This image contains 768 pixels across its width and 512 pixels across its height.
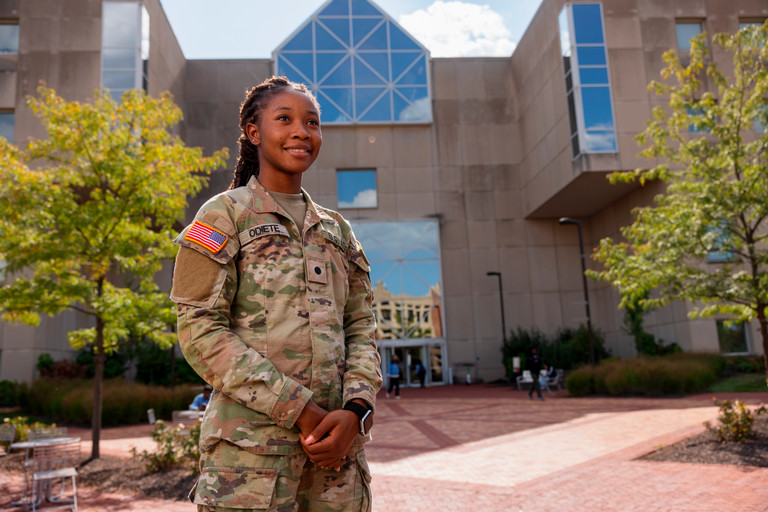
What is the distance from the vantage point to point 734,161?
33.6ft

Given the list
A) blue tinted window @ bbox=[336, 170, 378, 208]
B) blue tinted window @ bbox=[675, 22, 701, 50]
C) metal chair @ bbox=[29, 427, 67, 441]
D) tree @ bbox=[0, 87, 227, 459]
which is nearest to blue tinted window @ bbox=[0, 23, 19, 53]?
blue tinted window @ bbox=[336, 170, 378, 208]

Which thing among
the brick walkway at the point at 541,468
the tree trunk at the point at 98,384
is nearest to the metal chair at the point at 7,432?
the brick walkway at the point at 541,468

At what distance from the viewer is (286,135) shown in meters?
2.35

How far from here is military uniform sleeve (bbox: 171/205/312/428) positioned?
6.29 ft

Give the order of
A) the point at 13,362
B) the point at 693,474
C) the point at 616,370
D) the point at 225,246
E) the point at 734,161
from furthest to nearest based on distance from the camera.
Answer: the point at 13,362 → the point at 616,370 → the point at 734,161 → the point at 693,474 → the point at 225,246

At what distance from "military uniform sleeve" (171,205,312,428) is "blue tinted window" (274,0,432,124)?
33.1 metres

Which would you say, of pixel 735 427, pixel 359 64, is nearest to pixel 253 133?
pixel 735 427

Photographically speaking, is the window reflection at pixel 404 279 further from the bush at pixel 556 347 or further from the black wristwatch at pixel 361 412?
the black wristwatch at pixel 361 412

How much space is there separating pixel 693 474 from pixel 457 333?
87.5 feet

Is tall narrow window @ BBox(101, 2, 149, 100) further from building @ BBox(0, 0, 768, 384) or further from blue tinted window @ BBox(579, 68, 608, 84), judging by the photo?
blue tinted window @ BBox(579, 68, 608, 84)

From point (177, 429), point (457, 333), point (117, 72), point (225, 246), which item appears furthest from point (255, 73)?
point (225, 246)

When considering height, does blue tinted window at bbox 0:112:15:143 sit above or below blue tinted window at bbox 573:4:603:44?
below

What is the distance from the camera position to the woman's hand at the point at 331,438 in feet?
6.28

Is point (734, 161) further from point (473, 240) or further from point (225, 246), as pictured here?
point (473, 240)
